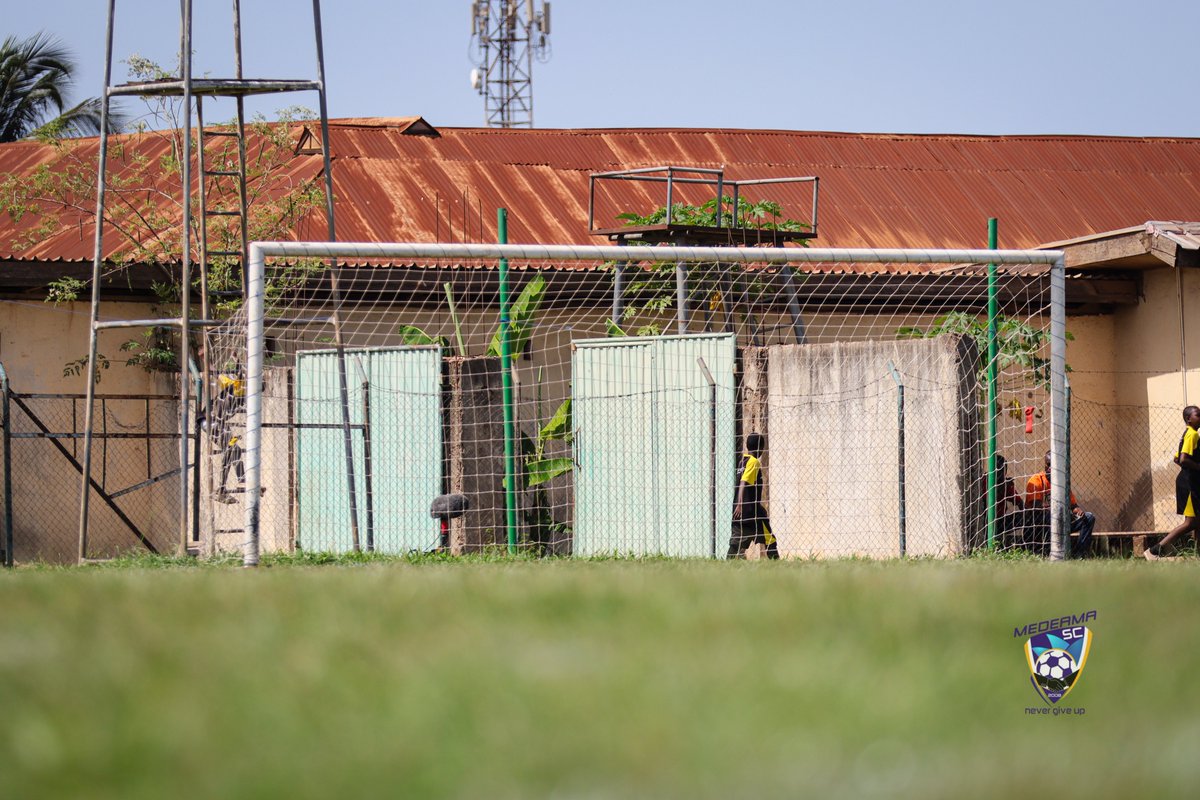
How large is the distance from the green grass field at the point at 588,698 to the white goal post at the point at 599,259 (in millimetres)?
5618

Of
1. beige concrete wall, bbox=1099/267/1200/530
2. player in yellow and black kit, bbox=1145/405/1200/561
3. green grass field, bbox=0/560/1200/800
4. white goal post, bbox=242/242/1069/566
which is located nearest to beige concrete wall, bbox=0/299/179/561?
white goal post, bbox=242/242/1069/566

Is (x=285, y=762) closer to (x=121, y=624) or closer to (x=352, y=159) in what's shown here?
(x=121, y=624)

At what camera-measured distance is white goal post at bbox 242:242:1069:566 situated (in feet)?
35.1

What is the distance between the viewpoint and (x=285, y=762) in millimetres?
2908

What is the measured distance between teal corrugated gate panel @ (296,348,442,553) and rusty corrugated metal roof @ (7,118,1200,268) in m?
4.08

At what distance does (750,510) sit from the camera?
1328 centimetres

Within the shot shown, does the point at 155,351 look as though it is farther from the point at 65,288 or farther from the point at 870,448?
the point at 870,448

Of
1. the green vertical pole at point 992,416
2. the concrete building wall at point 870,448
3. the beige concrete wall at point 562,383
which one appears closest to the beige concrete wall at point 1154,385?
the beige concrete wall at point 562,383

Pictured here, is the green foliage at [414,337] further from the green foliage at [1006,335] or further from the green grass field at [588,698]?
the green grass field at [588,698]

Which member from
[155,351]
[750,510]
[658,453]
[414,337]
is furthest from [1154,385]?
[155,351]

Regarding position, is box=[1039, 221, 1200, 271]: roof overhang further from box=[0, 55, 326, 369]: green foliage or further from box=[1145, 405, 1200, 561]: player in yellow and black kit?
box=[0, 55, 326, 369]: green foliage

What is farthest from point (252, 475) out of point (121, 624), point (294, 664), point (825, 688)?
point (825, 688)

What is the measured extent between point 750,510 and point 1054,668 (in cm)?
942

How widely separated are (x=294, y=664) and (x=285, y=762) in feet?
2.98
